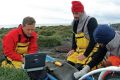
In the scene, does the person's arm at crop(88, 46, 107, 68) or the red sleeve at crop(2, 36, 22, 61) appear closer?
the person's arm at crop(88, 46, 107, 68)

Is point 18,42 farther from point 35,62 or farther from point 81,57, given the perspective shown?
point 35,62

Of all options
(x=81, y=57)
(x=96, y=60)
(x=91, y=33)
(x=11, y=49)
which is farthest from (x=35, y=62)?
(x=91, y=33)

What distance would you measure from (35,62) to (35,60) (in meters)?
0.06

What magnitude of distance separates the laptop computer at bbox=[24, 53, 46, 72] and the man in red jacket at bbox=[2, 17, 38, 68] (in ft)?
3.85

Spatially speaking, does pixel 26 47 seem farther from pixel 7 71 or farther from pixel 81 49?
pixel 7 71

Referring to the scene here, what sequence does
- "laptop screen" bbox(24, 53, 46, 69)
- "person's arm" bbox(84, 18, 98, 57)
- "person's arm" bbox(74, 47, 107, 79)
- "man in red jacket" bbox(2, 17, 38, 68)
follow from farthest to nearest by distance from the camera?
"person's arm" bbox(84, 18, 98, 57)
"man in red jacket" bbox(2, 17, 38, 68)
"laptop screen" bbox(24, 53, 46, 69)
"person's arm" bbox(74, 47, 107, 79)

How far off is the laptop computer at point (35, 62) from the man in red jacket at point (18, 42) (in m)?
1.17

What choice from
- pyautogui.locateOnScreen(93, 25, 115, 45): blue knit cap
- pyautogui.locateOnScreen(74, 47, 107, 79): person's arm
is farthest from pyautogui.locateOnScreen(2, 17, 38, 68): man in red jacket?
pyautogui.locateOnScreen(93, 25, 115, 45): blue knit cap

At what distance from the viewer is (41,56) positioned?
24.5ft

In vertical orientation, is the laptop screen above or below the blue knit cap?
below

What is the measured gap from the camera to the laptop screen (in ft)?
24.1

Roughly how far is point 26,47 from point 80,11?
1283 mm

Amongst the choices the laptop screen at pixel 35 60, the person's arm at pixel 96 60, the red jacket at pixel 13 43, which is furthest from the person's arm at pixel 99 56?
the red jacket at pixel 13 43

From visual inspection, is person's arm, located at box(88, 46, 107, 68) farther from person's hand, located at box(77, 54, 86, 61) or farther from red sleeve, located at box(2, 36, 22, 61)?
red sleeve, located at box(2, 36, 22, 61)
